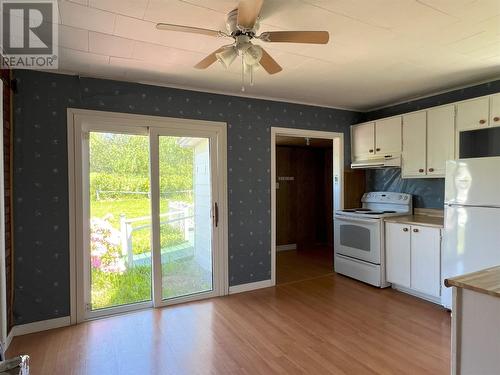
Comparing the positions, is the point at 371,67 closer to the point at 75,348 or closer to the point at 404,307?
the point at 404,307

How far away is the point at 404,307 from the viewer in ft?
10.6

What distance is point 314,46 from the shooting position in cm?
240

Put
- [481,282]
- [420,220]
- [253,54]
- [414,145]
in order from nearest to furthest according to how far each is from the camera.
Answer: [481,282]
[253,54]
[420,220]
[414,145]

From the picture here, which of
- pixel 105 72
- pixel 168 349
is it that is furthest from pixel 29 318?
pixel 105 72

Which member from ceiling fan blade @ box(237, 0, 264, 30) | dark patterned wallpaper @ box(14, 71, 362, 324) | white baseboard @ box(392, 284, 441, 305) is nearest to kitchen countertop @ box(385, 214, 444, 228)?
white baseboard @ box(392, 284, 441, 305)

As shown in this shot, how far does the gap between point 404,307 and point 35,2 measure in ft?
13.1

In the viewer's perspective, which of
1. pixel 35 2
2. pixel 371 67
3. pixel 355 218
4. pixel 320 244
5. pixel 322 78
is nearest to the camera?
pixel 35 2

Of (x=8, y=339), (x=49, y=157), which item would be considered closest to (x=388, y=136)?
(x=49, y=157)

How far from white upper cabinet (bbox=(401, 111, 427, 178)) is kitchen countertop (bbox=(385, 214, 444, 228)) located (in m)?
0.53

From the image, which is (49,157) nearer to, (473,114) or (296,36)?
(296,36)

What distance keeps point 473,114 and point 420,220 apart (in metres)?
1.25

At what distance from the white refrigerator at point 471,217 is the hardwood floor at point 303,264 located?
1771 millimetres

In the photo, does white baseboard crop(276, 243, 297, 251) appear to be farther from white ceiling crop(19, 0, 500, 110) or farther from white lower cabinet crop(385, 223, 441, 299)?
white ceiling crop(19, 0, 500, 110)

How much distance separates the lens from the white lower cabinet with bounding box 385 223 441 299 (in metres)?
3.23
